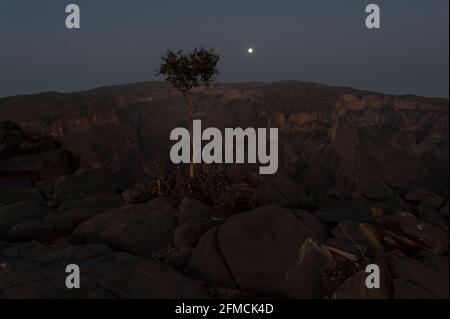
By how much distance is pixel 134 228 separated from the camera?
10.6m

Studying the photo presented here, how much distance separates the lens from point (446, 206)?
15.8m

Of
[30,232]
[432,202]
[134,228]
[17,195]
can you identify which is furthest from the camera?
[17,195]

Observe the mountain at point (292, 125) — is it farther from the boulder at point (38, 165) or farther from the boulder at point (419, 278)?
the boulder at point (419, 278)

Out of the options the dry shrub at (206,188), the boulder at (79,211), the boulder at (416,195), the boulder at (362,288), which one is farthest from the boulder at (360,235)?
the boulder at (79,211)

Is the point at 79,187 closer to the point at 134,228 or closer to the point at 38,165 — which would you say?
the point at 134,228

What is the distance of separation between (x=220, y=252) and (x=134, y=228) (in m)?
3.29

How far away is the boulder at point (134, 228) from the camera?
10258mm

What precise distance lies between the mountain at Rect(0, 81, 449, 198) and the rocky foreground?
64.0m

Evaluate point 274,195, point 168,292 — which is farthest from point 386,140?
point 168,292

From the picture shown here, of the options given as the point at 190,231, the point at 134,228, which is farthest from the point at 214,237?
the point at 134,228

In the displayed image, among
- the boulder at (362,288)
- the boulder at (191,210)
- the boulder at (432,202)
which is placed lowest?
the boulder at (432,202)

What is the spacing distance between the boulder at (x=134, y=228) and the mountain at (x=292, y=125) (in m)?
63.5

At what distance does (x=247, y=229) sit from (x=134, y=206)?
4625 millimetres

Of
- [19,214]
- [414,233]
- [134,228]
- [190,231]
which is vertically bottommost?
[19,214]
